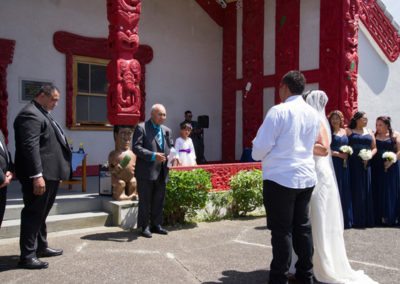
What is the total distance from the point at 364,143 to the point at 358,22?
3759 millimetres

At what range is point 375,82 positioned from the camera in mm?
9844

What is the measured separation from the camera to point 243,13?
36.0 feet

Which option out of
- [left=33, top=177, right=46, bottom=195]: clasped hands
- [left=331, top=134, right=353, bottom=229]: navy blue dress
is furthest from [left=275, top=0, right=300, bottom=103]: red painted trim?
[left=33, top=177, right=46, bottom=195]: clasped hands

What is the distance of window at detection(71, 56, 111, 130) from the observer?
9.59m

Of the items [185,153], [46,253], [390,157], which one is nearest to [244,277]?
[46,253]

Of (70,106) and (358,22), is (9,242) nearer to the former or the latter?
(70,106)

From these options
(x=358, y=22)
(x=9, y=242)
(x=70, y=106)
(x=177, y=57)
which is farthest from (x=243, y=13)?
(x=9, y=242)

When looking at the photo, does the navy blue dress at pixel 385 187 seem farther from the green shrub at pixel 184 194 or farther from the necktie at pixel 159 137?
the necktie at pixel 159 137

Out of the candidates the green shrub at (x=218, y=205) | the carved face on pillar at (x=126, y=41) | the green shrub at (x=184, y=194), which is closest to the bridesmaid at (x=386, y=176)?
the green shrub at (x=218, y=205)

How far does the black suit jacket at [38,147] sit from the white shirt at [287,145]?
7.09ft

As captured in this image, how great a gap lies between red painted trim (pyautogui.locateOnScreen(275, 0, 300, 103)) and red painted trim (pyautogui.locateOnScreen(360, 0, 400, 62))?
57.1 inches

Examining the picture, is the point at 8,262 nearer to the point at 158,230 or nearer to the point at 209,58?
the point at 158,230

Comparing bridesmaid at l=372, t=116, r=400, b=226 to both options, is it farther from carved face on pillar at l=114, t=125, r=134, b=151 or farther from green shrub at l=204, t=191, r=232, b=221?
carved face on pillar at l=114, t=125, r=134, b=151

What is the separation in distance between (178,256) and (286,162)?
200 centimetres
